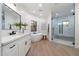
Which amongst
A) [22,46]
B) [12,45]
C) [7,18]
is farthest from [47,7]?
[12,45]

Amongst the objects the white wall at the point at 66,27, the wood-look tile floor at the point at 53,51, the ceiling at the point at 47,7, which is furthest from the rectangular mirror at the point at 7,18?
the white wall at the point at 66,27

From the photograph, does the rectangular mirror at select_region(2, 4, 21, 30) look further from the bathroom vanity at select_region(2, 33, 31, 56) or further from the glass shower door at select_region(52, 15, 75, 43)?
the glass shower door at select_region(52, 15, 75, 43)

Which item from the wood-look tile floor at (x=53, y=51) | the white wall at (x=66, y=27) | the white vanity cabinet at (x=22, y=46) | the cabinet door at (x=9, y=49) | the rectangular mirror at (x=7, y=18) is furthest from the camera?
the white wall at (x=66, y=27)

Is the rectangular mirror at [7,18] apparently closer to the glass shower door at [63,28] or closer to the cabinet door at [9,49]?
the cabinet door at [9,49]

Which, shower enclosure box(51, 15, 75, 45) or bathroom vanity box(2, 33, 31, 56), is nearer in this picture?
bathroom vanity box(2, 33, 31, 56)

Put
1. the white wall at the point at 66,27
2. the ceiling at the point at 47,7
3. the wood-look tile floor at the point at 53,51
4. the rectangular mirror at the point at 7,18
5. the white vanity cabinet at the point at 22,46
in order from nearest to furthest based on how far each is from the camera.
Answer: the white vanity cabinet at the point at 22,46 → the rectangular mirror at the point at 7,18 → the wood-look tile floor at the point at 53,51 → the ceiling at the point at 47,7 → the white wall at the point at 66,27

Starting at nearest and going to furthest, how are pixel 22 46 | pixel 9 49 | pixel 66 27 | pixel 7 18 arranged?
pixel 9 49 < pixel 22 46 < pixel 7 18 < pixel 66 27

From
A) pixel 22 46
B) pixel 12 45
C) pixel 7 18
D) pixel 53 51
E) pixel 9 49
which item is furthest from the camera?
pixel 53 51

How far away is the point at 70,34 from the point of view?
25.6 ft

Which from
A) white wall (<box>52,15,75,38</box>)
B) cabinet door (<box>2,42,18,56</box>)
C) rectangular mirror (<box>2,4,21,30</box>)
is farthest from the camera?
white wall (<box>52,15,75,38</box>)

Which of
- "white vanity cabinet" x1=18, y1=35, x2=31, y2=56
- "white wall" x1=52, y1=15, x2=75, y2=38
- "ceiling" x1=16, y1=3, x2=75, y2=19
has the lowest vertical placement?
"white vanity cabinet" x1=18, y1=35, x2=31, y2=56

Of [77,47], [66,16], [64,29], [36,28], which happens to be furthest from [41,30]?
[77,47]

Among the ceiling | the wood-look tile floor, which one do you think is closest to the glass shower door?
the ceiling

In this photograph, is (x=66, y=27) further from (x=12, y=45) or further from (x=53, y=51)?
(x=12, y=45)
